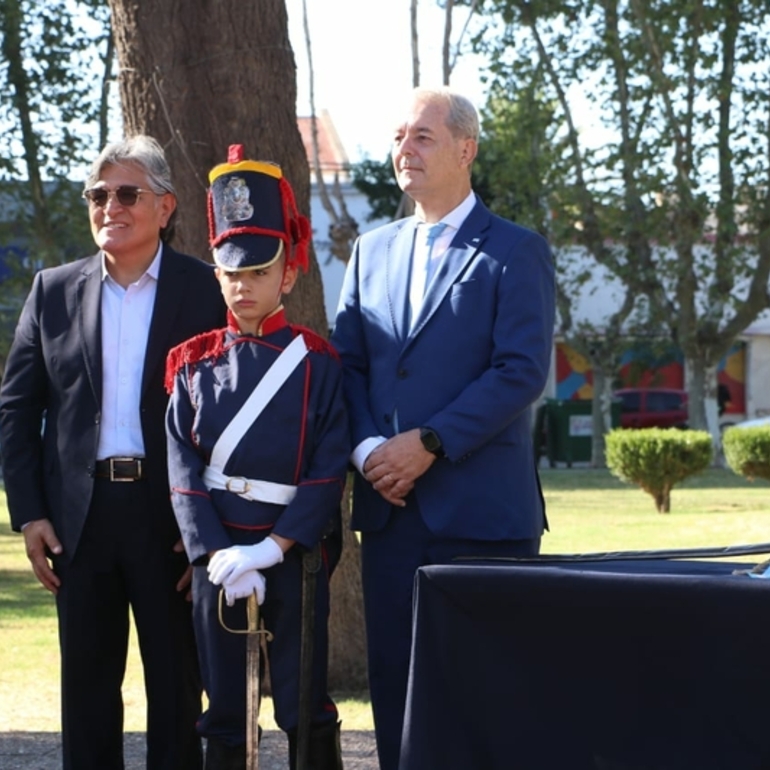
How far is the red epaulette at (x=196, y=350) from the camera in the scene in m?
4.26

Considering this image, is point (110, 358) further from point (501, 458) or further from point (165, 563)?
point (501, 458)

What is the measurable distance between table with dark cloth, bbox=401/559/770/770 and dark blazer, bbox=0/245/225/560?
1.42m

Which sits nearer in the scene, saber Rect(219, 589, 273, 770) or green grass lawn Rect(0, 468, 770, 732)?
saber Rect(219, 589, 273, 770)

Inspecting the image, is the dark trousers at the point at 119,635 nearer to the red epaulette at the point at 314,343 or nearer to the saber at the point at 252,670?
the saber at the point at 252,670

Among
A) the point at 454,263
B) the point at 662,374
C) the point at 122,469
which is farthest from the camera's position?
the point at 662,374

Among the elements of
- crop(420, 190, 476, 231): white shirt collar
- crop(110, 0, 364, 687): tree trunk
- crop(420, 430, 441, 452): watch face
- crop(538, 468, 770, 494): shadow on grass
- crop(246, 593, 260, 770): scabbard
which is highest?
crop(110, 0, 364, 687): tree trunk

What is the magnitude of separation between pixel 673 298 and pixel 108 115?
14.3 meters

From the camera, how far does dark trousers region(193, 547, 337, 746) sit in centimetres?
416

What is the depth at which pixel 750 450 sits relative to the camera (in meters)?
22.2

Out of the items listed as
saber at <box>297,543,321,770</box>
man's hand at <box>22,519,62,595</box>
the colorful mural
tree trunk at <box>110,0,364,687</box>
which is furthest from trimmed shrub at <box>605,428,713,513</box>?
the colorful mural

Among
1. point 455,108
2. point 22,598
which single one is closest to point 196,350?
point 455,108

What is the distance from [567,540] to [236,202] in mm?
11126

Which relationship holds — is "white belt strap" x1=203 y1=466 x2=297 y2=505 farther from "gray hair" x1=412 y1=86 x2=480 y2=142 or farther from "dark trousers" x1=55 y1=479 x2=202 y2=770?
"gray hair" x1=412 y1=86 x2=480 y2=142

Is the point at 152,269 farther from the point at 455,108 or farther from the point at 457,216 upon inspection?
the point at 455,108
